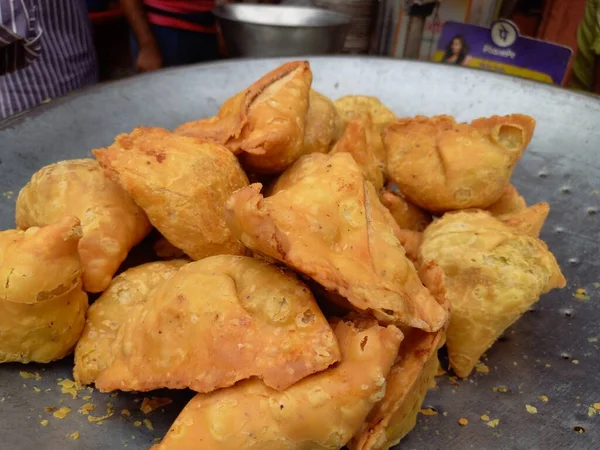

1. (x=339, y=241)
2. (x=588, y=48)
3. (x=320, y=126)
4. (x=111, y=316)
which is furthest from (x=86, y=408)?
(x=588, y=48)

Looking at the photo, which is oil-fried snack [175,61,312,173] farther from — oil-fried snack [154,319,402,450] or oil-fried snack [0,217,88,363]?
oil-fried snack [154,319,402,450]

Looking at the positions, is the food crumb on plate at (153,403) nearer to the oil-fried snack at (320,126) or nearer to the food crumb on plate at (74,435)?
the food crumb on plate at (74,435)

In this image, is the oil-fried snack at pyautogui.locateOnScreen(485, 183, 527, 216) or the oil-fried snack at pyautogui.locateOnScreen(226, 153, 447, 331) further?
the oil-fried snack at pyautogui.locateOnScreen(485, 183, 527, 216)

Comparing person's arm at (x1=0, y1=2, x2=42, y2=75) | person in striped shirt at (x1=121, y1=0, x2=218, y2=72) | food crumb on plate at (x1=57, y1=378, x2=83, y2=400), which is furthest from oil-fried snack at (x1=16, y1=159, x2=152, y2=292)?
person in striped shirt at (x1=121, y1=0, x2=218, y2=72)

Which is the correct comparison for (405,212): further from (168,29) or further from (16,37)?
(168,29)

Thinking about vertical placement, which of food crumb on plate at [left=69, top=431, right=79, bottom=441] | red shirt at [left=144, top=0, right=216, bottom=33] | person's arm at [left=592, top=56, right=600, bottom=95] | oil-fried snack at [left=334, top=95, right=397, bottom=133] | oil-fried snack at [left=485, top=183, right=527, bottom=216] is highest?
oil-fried snack at [left=334, top=95, right=397, bottom=133]

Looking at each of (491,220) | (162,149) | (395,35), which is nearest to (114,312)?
(162,149)
